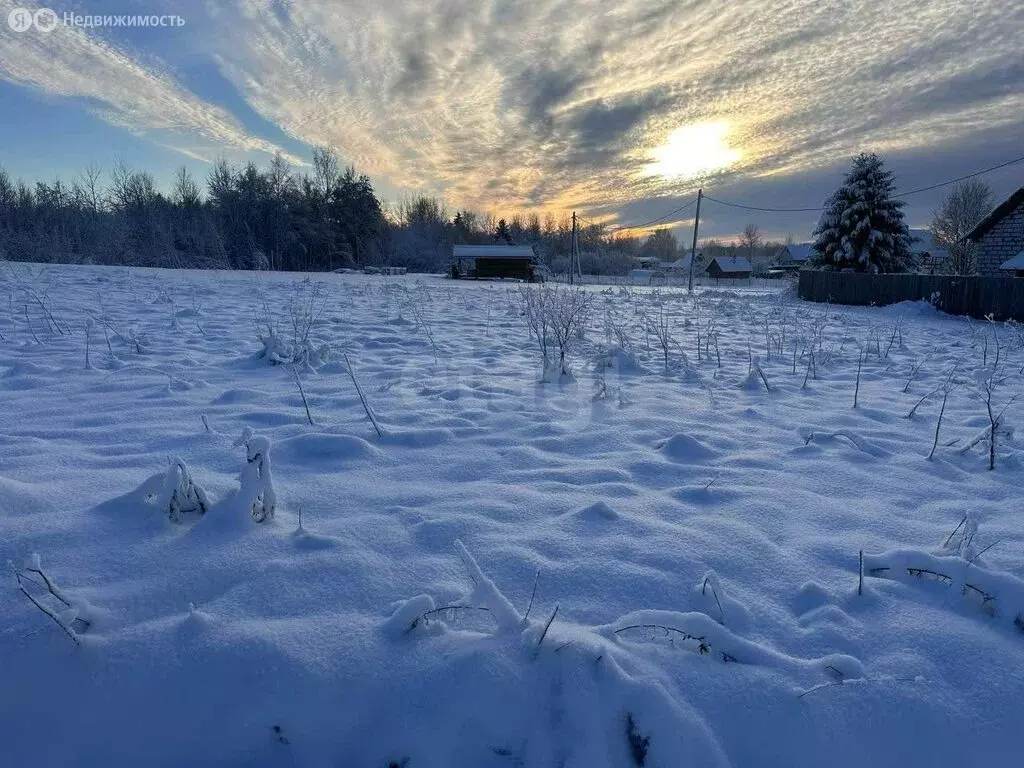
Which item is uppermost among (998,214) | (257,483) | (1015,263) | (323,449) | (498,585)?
(998,214)

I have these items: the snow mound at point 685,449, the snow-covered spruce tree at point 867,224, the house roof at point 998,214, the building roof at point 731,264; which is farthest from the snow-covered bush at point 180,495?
the building roof at point 731,264

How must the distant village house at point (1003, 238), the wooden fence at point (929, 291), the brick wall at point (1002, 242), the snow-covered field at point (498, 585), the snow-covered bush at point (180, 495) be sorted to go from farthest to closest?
the brick wall at point (1002, 242)
the distant village house at point (1003, 238)
the wooden fence at point (929, 291)
the snow-covered bush at point (180, 495)
the snow-covered field at point (498, 585)

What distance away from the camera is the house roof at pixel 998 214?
17359 mm

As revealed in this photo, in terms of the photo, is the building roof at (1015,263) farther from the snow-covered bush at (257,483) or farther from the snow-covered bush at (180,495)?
the snow-covered bush at (180,495)

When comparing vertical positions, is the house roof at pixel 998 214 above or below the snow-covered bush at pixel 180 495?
above

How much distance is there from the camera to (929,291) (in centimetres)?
1534

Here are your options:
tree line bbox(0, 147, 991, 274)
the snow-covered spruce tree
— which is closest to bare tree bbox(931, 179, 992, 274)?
tree line bbox(0, 147, 991, 274)

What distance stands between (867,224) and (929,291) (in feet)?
30.2

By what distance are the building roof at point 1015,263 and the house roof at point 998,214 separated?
1634 millimetres

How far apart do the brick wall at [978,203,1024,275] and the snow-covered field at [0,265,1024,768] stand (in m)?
20.8

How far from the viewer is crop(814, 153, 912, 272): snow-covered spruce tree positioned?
74.6 feet

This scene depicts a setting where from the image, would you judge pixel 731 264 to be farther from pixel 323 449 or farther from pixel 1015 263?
pixel 323 449

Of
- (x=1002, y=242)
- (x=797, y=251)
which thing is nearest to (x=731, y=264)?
(x=797, y=251)

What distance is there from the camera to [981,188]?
3897 cm
